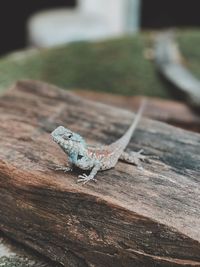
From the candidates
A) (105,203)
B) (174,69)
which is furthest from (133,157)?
(174,69)

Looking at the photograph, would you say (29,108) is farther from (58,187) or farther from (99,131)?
(58,187)

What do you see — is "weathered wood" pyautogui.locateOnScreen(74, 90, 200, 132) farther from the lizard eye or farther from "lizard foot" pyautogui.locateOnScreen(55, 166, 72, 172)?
the lizard eye

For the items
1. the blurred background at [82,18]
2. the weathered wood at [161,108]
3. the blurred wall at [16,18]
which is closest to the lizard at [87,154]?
the weathered wood at [161,108]

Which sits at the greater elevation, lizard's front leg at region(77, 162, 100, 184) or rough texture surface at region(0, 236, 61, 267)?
lizard's front leg at region(77, 162, 100, 184)

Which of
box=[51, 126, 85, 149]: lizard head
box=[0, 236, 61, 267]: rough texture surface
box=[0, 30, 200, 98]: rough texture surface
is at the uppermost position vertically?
box=[51, 126, 85, 149]: lizard head

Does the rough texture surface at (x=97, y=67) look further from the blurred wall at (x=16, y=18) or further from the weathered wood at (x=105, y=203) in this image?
the blurred wall at (x=16, y=18)

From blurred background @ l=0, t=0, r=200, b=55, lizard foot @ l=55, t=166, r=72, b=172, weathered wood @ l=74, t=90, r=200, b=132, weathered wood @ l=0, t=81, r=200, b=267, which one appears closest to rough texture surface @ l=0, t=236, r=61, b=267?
weathered wood @ l=0, t=81, r=200, b=267

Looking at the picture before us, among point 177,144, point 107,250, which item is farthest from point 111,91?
point 107,250
